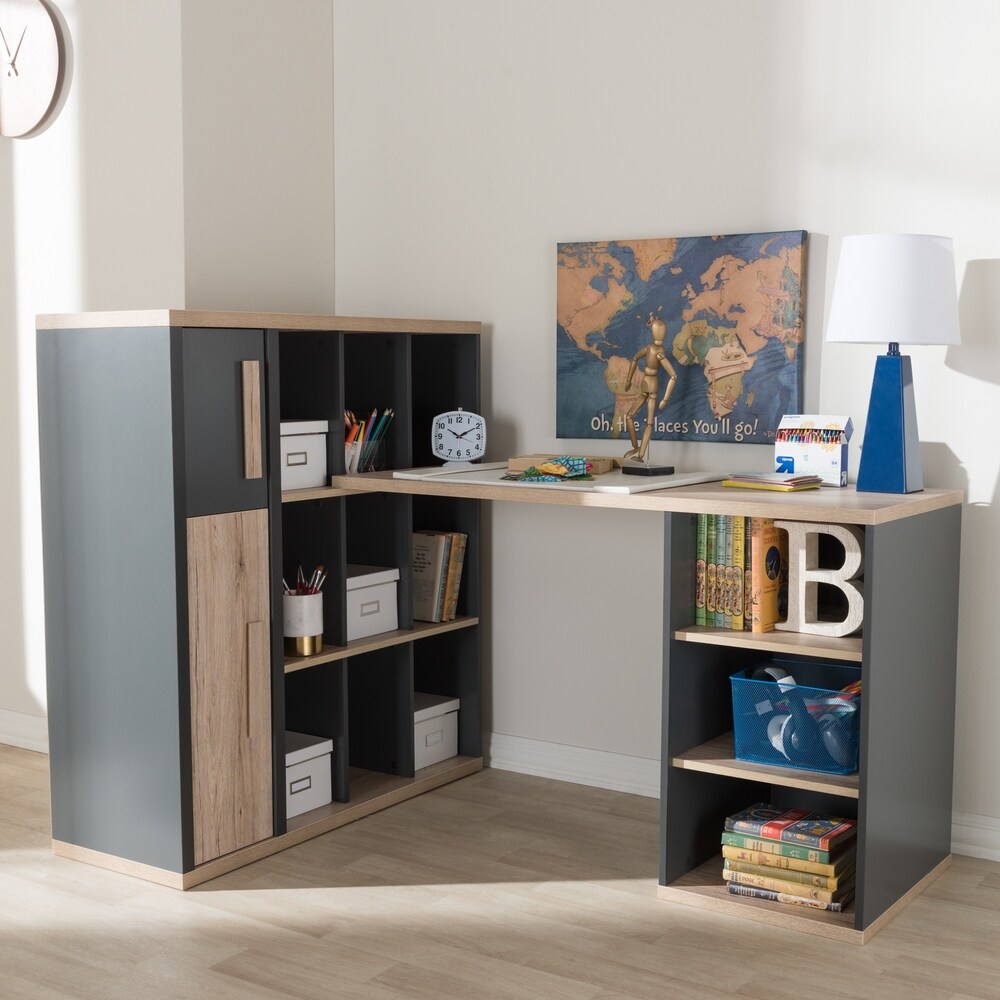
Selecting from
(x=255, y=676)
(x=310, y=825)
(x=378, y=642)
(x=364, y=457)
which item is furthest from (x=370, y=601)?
(x=310, y=825)

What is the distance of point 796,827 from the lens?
2.71 m

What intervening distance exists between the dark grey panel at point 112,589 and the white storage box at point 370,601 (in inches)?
23.5

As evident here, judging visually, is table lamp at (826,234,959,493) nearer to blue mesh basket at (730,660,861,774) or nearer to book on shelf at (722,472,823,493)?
book on shelf at (722,472,823,493)

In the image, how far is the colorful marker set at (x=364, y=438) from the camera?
3.26 m

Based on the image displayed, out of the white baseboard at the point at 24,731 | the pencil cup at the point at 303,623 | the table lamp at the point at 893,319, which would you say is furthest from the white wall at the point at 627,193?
the white baseboard at the point at 24,731

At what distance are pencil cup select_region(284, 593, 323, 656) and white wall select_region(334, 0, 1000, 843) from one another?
731mm

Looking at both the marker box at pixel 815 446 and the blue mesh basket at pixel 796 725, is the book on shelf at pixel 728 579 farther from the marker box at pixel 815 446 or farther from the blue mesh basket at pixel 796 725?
the marker box at pixel 815 446

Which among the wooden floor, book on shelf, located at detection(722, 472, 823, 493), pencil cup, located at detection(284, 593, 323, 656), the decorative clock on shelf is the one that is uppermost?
the decorative clock on shelf

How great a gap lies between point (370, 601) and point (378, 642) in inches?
4.4

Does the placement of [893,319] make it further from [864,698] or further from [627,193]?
[627,193]

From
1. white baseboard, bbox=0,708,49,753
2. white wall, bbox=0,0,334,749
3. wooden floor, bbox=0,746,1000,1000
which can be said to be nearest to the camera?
wooden floor, bbox=0,746,1000,1000

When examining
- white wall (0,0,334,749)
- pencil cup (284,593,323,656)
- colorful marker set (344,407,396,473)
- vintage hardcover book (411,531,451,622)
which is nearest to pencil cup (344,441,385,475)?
colorful marker set (344,407,396,473)

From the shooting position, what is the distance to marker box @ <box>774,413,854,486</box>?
9.48 ft

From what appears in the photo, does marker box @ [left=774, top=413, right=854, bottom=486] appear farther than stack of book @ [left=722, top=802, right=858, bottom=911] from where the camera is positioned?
Yes
